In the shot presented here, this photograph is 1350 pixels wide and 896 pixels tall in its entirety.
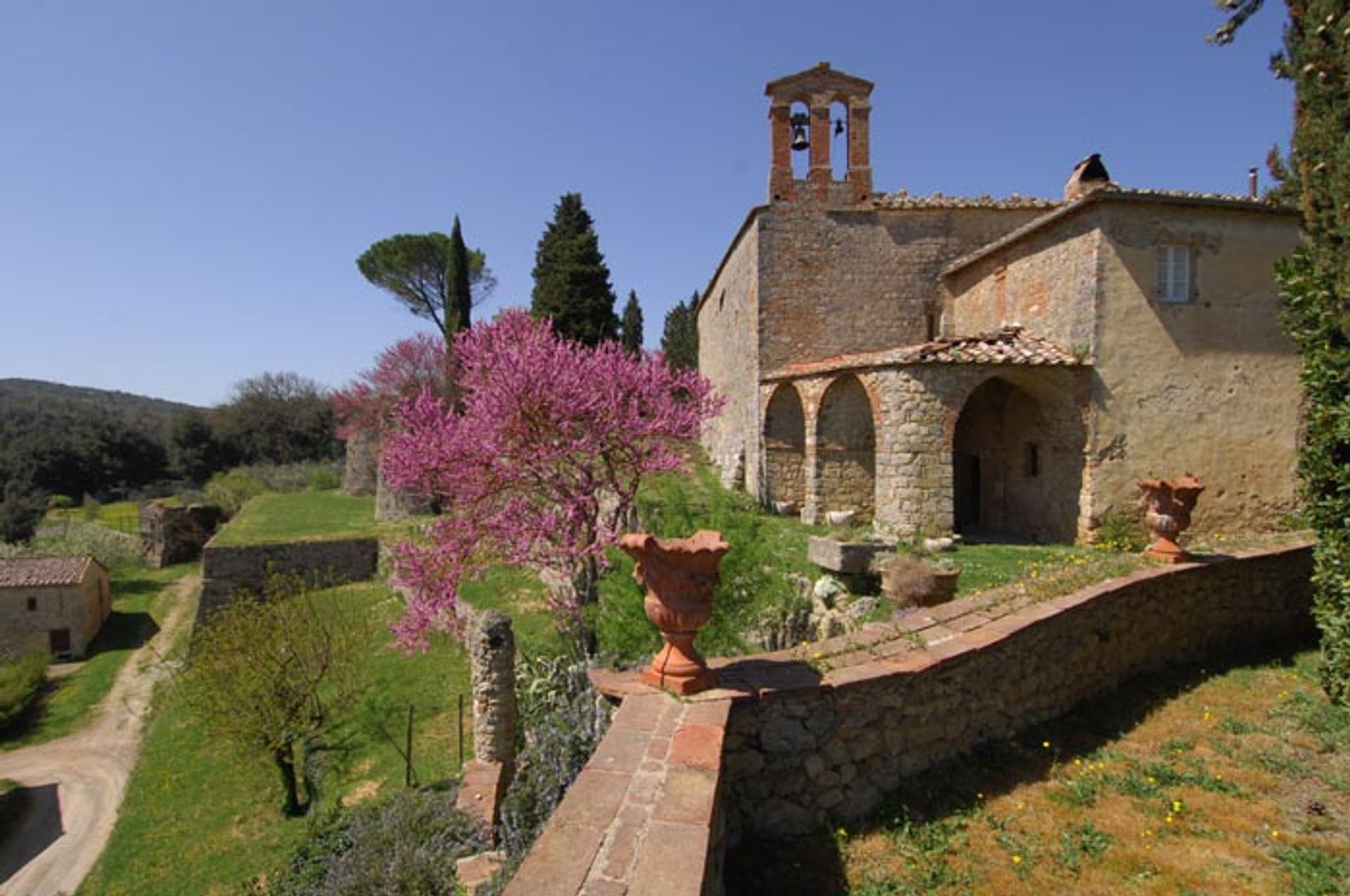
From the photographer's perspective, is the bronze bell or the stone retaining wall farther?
the bronze bell

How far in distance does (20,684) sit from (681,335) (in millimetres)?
36558

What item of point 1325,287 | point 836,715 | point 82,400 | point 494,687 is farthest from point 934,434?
point 82,400

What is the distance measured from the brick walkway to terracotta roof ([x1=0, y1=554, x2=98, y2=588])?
28.9 m

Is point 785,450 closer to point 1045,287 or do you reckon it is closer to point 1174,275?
point 1045,287

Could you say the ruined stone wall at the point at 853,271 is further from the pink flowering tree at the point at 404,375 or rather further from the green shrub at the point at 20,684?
the green shrub at the point at 20,684

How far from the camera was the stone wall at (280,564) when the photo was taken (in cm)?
1986

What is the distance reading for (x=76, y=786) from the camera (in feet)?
49.3

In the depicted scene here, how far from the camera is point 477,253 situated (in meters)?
40.6

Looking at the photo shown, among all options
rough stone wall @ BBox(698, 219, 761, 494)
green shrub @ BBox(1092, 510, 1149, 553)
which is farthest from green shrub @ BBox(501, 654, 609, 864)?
green shrub @ BBox(1092, 510, 1149, 553)

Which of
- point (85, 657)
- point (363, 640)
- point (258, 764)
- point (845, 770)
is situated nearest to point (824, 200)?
point (845, 770)

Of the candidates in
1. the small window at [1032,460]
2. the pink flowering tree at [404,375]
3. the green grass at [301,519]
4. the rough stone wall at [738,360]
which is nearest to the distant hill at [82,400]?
the green grass at [301,519]

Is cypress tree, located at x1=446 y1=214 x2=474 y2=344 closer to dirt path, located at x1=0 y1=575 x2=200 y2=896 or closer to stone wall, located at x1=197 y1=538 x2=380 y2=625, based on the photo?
stone wall, located at x1=197 y1=538 x2=380 y2=625

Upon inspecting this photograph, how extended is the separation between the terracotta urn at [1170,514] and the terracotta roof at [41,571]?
30774 millimetres

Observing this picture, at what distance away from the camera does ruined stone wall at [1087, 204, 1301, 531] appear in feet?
37.2
